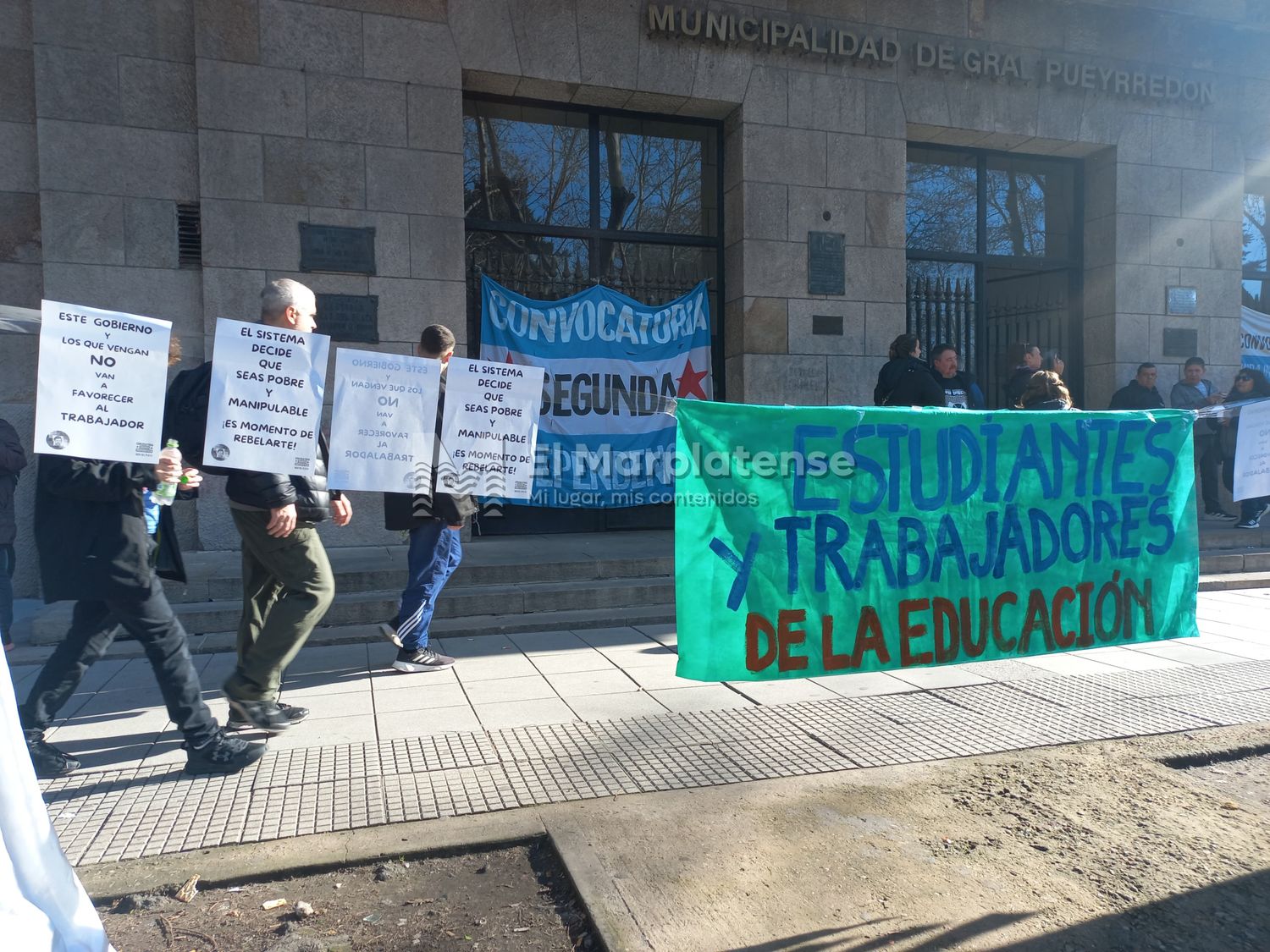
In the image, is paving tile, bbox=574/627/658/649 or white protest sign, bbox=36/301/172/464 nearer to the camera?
white protest sign, bbox=36/301/172/464

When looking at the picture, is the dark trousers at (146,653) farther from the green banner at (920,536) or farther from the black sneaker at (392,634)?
the green banner at (920,536)

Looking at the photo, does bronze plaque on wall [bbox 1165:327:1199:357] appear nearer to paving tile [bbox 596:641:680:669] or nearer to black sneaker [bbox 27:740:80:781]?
paving tile [bbox 596:641:680:669]

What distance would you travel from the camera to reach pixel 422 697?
16.4 ft

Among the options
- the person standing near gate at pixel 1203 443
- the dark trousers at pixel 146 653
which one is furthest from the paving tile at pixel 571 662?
the person standing near gate at pixel 1203 443

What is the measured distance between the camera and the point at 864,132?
32.1 ft

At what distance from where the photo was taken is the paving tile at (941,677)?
5340mm

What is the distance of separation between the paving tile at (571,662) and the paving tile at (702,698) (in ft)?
2.03

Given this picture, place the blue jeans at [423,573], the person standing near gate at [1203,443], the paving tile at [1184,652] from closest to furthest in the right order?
the blue jeans at [423,573], the paving tile at [1184,652], the person standing near gate at [1203,443]

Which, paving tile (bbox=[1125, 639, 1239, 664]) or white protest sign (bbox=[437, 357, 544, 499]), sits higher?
white protest sign (bbox=[437, 357, 544, 499])

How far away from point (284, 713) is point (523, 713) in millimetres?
1164

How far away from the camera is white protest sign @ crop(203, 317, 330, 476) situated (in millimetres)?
3822

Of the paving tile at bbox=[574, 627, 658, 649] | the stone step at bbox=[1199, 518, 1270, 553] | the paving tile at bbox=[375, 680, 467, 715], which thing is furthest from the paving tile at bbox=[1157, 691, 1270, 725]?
the stone step at bbox=[1199, 518, 1270, 553]

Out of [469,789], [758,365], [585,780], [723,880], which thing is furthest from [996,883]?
[758,365]

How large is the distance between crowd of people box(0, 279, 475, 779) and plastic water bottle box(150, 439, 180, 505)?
2cm
